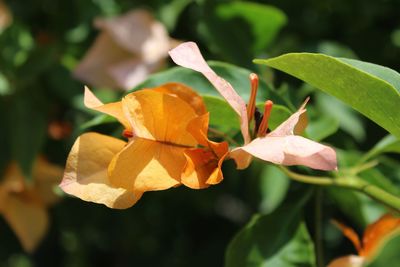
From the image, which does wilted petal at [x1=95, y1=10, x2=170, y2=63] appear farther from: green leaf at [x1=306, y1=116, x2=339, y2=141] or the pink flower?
the pink flower

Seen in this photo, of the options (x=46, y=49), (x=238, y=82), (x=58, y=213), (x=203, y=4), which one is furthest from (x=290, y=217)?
(x=58, y=213)

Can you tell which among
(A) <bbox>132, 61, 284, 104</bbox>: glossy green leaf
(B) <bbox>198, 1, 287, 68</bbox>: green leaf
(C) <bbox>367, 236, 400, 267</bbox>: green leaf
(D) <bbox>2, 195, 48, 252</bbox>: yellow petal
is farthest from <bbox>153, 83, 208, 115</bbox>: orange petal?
(D) <bbox>2, 195, 48, 252</bbox>: yellow petal

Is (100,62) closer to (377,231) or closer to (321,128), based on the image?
(321,128)

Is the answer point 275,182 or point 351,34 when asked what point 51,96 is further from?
point 351,34

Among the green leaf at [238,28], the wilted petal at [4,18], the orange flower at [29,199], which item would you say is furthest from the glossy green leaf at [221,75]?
the wilted petal at [4,18]

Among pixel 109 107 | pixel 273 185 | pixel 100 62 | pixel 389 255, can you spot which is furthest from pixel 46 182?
pixel 389 255

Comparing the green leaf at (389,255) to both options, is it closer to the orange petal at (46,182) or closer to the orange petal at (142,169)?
the orange petal at (142,169)

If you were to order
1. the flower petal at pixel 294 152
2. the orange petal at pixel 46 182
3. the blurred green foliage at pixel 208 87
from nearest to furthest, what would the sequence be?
the flower petal at pixel 294 152
the blurred green foliage at pixel 208 87
the orange petal at pixel 46 182
